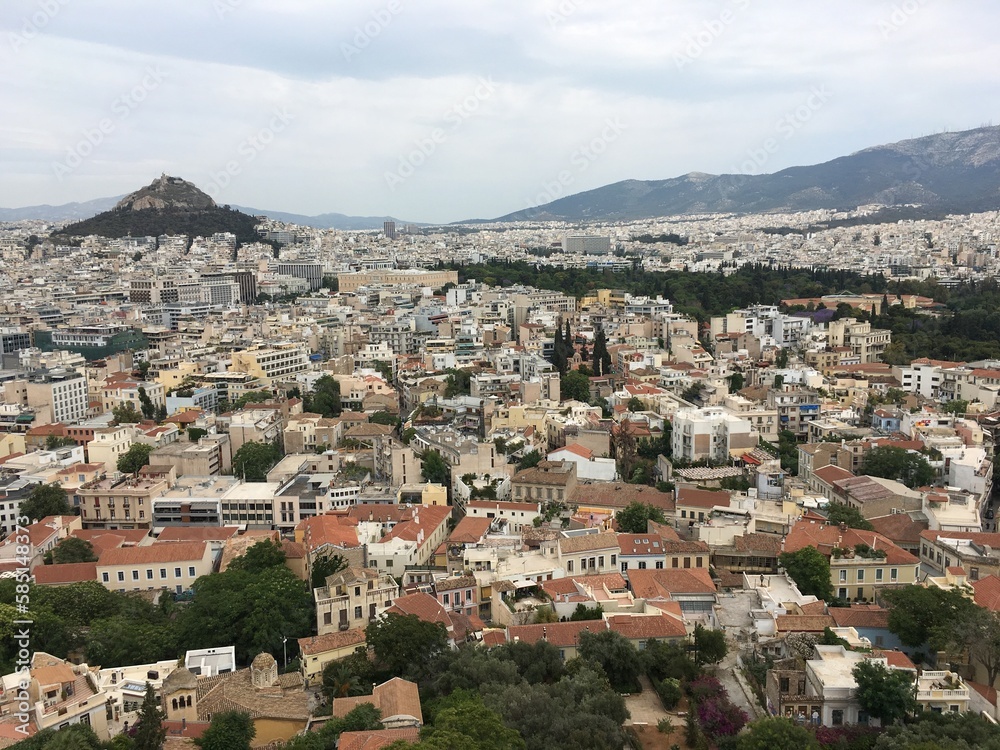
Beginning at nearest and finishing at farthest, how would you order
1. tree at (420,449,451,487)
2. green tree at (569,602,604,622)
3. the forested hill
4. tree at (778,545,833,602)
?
green tree at (569,602,604,622)
tree at (778,545,833,602)
tree at (420,449,451,487)
the forested hill

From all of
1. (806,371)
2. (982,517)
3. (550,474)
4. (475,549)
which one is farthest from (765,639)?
(806,371)

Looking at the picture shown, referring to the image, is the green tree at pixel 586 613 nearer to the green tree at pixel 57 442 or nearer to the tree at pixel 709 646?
the tree at pixel 709 646

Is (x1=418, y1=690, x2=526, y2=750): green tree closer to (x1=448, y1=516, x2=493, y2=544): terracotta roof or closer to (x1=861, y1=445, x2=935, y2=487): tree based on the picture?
(x1=448, y1=516, x2=493, y2=544): terracotta roof

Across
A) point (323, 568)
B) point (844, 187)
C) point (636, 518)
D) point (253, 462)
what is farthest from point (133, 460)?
point (844, 187)

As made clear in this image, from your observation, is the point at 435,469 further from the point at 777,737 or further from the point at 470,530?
the point at 777,737

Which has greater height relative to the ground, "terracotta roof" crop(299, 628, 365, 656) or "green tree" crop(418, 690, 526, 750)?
"green tree" crop(418, 690, 526, 750)

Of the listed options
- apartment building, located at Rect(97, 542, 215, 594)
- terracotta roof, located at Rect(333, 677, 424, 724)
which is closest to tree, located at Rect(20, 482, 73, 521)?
apartment building, located at Rect(97, 542, 215, 594)
